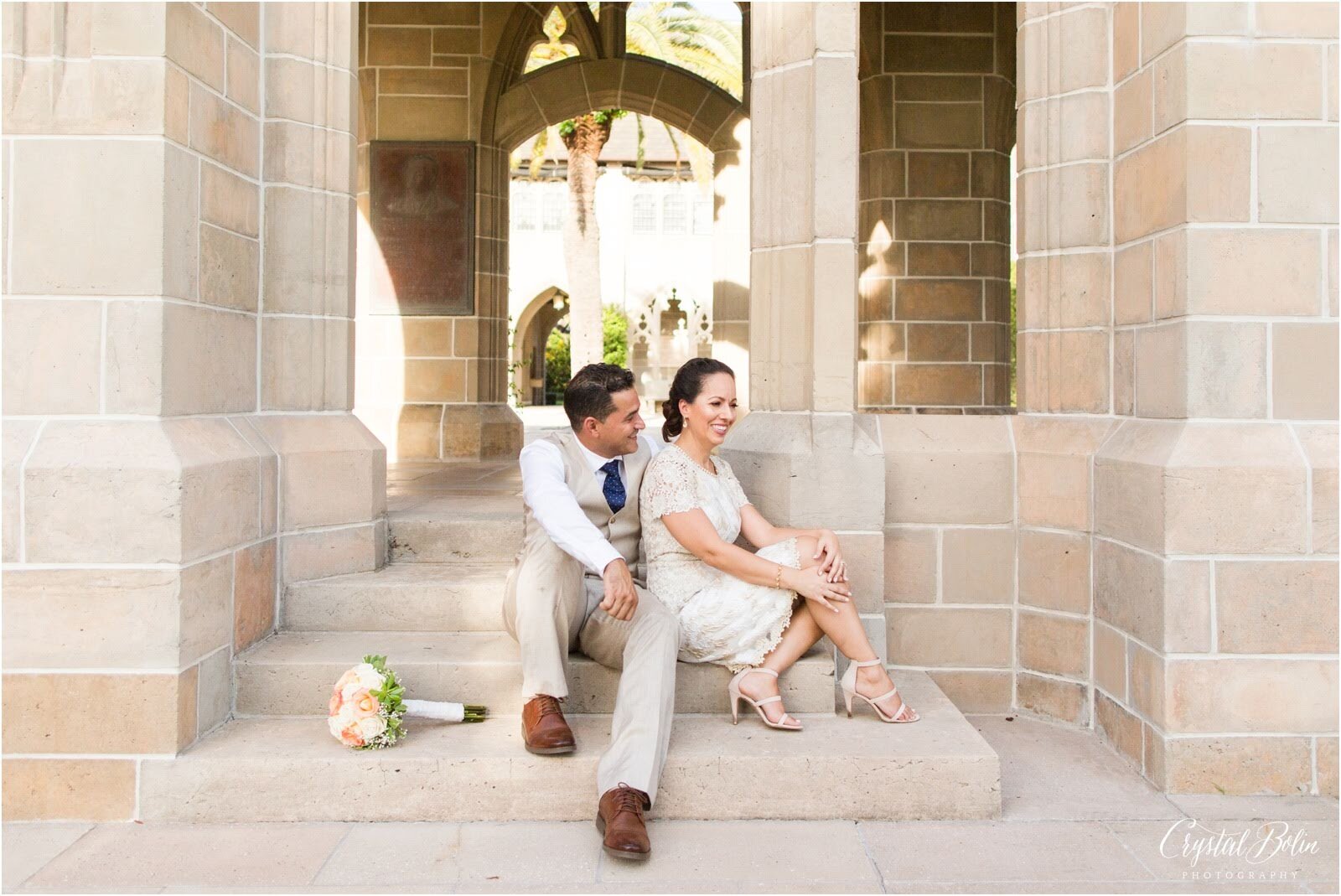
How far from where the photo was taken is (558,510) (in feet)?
10.7

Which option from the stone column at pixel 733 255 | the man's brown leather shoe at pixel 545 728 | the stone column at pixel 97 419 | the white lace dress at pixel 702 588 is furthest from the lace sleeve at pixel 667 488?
the stone column at pixel 733 255

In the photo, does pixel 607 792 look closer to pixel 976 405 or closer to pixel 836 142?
pixel 836 142

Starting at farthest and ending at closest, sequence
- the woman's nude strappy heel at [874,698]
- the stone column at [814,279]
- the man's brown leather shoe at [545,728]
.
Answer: the stone column at [814,279]
the woman's nude strappy heel at [874,698]
the man's brown leather shoe at [545,728]

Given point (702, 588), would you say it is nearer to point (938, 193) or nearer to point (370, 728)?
point (370, 728)

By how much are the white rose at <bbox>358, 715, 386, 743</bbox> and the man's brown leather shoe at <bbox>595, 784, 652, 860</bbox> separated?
0.69 meters

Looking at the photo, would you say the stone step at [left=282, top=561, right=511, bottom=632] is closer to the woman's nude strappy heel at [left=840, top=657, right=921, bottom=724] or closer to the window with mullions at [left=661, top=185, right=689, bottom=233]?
the woman's nude strappy heel at [left=840, top=657, right=921, bottom=724]

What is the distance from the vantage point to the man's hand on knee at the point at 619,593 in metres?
3.13

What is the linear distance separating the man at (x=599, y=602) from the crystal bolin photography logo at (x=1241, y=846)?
55.1 inches

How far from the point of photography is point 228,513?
345cm

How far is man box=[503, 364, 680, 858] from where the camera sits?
295 centimetres

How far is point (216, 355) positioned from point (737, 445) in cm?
185

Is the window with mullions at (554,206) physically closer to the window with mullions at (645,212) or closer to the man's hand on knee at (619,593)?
the window with mullions at (645,212)

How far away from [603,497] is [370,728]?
3.27 ft

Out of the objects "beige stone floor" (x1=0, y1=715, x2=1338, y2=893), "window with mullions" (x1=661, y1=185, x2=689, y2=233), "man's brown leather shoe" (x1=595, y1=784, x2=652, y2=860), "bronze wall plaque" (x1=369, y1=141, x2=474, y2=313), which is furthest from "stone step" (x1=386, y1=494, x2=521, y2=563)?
"window with mullions" (x1=661, y1=185, x2=689, y2=233)
